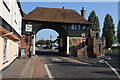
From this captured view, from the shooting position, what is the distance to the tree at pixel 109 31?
1997 inches

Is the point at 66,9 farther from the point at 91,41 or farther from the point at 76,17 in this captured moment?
the point at 91,41

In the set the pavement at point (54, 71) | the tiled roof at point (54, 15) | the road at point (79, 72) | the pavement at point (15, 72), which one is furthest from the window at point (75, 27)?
the pavement at point (15, 72)

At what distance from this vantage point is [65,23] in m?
27.7

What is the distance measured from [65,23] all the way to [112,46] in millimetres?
34743

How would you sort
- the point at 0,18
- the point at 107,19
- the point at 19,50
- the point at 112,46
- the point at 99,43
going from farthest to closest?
the point at 112,46
the point at 107,19
the point at 99,43
the point at 19,50
the point at 0,18

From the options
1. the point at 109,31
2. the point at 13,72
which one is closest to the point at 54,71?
the point at 13,72

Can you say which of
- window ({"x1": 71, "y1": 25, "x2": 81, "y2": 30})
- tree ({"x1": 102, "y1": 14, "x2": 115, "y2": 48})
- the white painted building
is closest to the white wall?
the white painted building

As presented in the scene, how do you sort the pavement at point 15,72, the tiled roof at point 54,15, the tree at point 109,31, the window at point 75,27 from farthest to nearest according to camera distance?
1. the tree at point 109,31
2. the window at point 75,27
3. the tiled roof at point 54,15
4. the pavement at point 15,72

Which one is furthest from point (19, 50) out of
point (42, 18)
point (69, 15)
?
point (69, 15)

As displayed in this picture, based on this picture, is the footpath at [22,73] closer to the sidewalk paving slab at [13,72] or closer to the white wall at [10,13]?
the sidewalk paving slab at [13,72]

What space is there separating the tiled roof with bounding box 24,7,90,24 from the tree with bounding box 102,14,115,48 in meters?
23.2

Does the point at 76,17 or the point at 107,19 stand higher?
the point at 107,19

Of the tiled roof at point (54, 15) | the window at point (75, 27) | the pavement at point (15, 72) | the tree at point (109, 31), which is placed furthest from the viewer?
the tree at point (109, 31)

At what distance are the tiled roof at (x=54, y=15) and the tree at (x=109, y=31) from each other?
23.2 m
